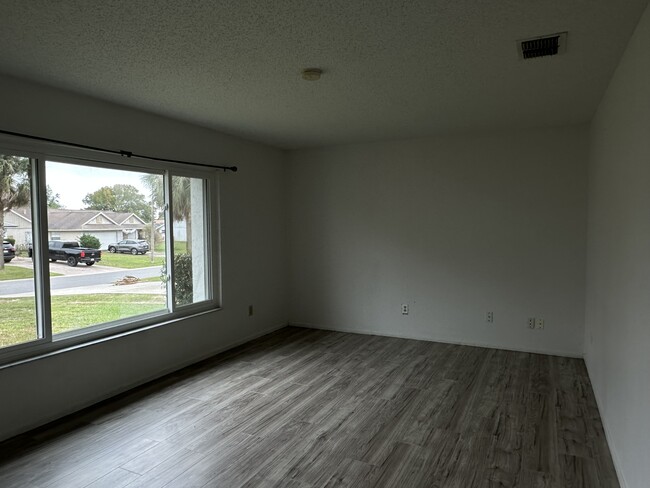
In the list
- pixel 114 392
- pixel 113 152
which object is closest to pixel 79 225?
pixel 113 152

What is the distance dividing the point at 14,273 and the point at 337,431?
8.03 feet

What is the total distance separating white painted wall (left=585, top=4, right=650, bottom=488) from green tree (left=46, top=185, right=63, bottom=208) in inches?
143

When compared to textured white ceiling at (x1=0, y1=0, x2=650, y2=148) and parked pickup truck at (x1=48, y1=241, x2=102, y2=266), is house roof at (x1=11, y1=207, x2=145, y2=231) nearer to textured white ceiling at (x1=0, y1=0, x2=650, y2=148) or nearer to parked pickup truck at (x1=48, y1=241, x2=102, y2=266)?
parked pickup truck at (x1=48, y1=241, x2=102, y2=266)

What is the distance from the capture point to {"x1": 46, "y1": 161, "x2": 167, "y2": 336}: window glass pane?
3.17 meters

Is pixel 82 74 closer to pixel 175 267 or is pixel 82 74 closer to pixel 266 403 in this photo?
pixel 175 267

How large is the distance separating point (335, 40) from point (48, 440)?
303 centimetres

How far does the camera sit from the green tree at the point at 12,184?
2.81 m

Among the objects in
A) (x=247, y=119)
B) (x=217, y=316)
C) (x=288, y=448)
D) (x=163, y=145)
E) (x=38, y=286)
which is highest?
(x=247, y=119)

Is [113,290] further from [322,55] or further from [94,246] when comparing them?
[322,55]

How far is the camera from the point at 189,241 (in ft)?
14.3

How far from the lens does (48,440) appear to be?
2.75 metres

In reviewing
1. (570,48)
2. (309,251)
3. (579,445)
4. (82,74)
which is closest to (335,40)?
(570,48)

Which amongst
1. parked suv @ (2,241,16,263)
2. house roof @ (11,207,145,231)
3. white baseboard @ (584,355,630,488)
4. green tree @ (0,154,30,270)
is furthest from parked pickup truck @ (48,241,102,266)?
white baseboard @ (584,355,630,488)

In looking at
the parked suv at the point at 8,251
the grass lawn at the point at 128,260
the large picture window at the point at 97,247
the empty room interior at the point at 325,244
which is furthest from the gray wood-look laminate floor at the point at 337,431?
the parked suv at the point at 8,251
